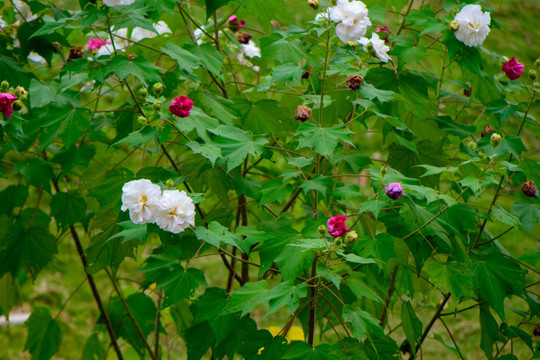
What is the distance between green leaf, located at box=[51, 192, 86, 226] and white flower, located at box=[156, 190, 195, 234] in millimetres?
817

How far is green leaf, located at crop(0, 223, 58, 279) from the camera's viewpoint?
1937 millimetres

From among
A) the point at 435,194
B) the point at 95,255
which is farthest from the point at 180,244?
the point at 435,194

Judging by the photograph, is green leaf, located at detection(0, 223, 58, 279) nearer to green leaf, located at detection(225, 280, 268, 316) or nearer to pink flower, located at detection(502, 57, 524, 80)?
green leaf, located at detection(225, 280, 268, 316)

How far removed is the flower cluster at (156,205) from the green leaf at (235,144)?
22 centimetres

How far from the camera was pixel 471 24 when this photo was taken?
1539mm

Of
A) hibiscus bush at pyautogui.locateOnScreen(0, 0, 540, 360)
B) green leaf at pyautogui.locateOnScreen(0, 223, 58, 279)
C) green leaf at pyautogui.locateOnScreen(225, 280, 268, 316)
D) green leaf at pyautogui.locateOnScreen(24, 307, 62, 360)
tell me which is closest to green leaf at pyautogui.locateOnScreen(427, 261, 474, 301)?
hibiscus bush at pyautogui.locateOnScreen(0, 0, 540, 360)

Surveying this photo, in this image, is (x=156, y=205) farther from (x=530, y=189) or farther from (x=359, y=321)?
(x=530, y=189)

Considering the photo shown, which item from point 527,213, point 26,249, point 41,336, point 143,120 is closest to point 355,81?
point 143,120

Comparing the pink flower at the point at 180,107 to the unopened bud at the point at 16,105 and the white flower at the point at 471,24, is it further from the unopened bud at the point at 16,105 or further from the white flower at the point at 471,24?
the white flower at the point at 471,24

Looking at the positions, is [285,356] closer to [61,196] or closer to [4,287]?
[61,196]

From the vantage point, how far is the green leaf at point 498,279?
5.18 feet

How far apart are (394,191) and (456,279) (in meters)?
0.37

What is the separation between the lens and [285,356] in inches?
50.0

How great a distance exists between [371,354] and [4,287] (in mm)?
1414
